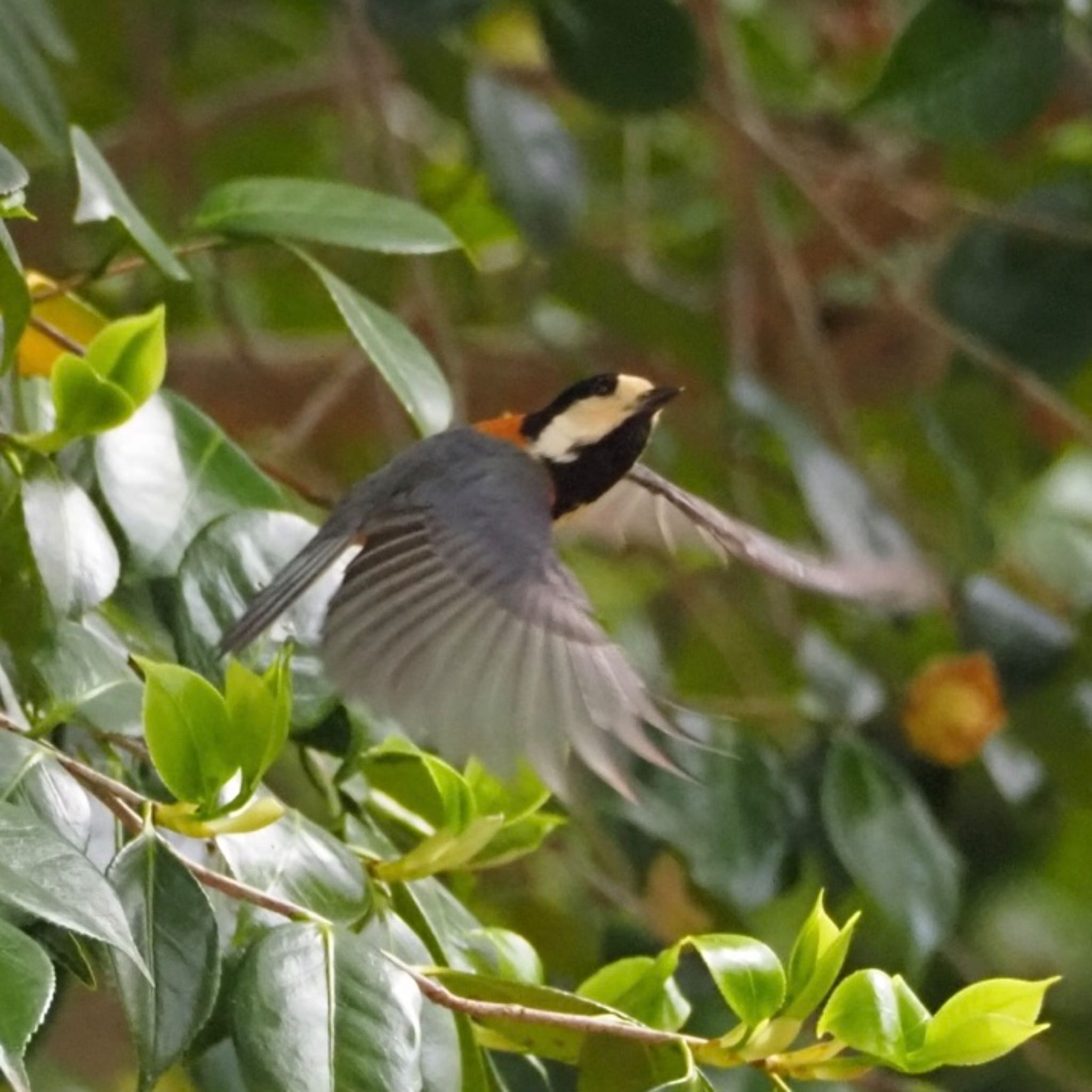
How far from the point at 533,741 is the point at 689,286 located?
1.25m

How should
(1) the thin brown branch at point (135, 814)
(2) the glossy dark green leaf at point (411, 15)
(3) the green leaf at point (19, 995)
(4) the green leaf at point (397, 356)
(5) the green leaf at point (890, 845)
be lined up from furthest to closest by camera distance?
(2) the glossy dark green leaf at point (411, 15) → (5) the green leaf at point (890, 845) → (4) the green leaf at point (397, 356) → (1) the thin brown branch at point (135, 814) → (3) the green leaf at point (19, 995)

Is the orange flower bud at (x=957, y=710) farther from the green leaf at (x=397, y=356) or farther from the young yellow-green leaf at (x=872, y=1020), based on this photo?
the young yellow-green leaf at (x=872, y=1020)

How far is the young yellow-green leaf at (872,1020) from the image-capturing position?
62 centimetres

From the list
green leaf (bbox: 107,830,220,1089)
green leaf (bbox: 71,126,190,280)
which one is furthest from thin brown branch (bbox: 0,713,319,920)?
green leaf (bbox: 71,126,190,280)

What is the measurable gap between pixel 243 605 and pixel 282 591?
0.02m

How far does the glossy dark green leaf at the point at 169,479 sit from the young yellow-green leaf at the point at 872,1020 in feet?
0.99

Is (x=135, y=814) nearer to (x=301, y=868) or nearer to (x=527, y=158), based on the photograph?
(x=301, y=868)

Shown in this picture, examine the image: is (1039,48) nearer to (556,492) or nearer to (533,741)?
(556,492)

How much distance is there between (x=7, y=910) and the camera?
1.87ft

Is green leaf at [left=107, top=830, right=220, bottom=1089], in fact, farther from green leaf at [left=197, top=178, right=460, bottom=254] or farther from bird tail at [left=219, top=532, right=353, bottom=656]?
green leaf at [left=197, top=178, right=460, bottom=254]

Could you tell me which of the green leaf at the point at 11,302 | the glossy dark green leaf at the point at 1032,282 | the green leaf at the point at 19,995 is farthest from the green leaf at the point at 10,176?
the glossy dark green leaf at the point at 1032,282

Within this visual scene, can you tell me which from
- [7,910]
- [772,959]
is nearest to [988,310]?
[772,959]

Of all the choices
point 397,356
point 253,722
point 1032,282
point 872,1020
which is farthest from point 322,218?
point 1032,282

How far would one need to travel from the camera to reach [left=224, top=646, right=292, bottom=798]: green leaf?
629 millimetres
